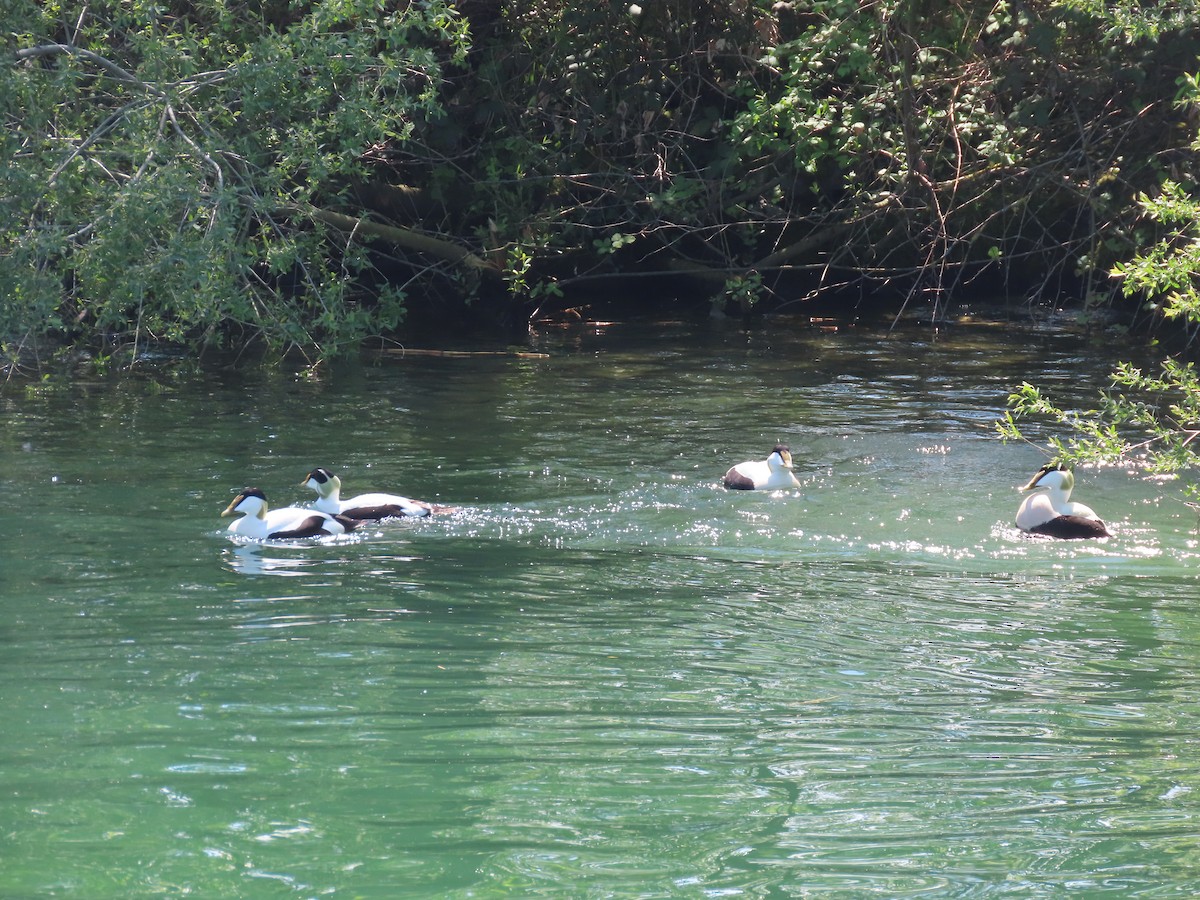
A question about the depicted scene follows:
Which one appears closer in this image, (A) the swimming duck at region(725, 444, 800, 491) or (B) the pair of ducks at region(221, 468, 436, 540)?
(B) the pair of ducks at region(221, 468, 436, 540)

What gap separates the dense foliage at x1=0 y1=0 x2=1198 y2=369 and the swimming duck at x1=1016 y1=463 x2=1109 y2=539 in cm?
335

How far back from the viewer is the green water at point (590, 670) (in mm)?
5070

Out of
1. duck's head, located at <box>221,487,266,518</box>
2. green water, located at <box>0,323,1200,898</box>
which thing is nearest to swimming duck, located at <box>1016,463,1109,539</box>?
green water, located at <box>0,323,1200,898</box>

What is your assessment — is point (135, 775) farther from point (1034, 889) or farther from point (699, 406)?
point (699, 406)

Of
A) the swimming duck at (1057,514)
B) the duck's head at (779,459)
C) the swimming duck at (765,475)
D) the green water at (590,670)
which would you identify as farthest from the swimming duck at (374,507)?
the swimming duck at (1057,514)

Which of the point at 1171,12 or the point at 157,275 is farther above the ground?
the point at 1171,12

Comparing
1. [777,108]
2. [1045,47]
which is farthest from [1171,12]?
[777,108]

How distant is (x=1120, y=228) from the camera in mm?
18016

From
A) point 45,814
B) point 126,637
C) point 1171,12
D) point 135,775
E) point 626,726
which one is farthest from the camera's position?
point 1171,12

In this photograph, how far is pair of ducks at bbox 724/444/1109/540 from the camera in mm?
10641

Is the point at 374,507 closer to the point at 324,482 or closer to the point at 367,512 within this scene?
the point at 367,512

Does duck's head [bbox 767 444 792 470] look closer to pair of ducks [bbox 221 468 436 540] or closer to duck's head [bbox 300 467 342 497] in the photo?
pair of ducks [bbox 221 468 436 540]

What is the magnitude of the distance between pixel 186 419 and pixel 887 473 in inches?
264

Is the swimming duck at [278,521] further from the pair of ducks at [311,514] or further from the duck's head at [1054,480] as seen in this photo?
the duck's head at [1054,480]
